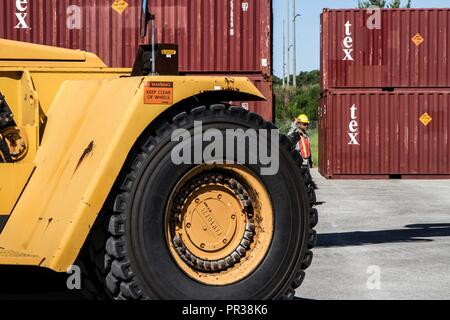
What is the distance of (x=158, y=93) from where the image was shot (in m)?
4.66

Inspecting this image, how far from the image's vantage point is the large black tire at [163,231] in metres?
4.51

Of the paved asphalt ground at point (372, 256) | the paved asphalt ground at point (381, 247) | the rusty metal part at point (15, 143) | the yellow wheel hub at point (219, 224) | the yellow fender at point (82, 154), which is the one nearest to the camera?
the yellow fender at point (82, 154)

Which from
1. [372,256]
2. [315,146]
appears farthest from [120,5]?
[315,146]

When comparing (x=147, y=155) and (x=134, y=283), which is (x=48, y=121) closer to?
(x=147, y=155)

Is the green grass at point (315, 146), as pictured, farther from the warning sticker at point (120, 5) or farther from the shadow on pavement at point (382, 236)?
the shadow on pavement at point (382, 236)

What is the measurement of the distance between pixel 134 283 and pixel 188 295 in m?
0.28

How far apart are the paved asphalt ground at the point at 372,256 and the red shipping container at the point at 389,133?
511 centimetres

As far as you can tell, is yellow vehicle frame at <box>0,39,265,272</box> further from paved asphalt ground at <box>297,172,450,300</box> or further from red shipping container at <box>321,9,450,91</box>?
red shipping container at <box>321,9,450,91</box>

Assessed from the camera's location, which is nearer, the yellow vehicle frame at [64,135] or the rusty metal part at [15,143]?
the yellow vehicle frame at [64,135]

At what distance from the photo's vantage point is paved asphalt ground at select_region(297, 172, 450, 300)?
753 cm

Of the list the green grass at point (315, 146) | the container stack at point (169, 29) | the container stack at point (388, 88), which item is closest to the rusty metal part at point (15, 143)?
the container stack at point (169, 29)

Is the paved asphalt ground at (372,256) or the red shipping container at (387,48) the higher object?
the red shipping container at (387,48)

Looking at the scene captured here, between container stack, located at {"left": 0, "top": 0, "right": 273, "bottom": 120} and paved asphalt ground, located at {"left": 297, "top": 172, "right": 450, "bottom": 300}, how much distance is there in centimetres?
343

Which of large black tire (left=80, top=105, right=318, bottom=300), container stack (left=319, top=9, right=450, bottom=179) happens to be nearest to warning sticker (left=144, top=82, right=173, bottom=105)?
large black tire (left=80, top=105, right=318, bottom=300)
